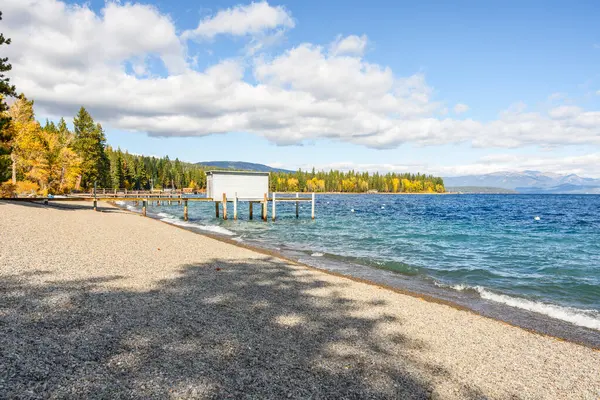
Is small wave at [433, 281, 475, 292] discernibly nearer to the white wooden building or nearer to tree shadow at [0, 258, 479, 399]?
tree shadow at [0, 258, 479, 399]

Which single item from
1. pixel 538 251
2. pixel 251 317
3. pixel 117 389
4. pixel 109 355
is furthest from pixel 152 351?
pixel 538 251

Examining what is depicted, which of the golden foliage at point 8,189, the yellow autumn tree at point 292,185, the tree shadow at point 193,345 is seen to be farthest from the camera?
the yellow autumn tree at point 292,185

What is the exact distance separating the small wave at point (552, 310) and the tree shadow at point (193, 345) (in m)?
5.10

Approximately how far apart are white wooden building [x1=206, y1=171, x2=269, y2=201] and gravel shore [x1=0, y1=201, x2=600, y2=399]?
30.6 meters

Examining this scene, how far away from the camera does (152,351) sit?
5.44 metres

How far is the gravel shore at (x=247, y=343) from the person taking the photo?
4.70 meters

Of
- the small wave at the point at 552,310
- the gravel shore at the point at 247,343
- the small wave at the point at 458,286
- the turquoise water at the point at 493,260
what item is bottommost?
the turquoise water at the point at 493,260

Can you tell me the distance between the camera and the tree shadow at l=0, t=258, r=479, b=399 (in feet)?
14.9

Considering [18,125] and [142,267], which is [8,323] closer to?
[142,267]

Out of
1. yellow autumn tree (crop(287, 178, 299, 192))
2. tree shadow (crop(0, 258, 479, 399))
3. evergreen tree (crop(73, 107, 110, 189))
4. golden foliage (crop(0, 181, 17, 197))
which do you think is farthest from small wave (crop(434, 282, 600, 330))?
yellow autumn tree (crop(287, 178, 299, 192))

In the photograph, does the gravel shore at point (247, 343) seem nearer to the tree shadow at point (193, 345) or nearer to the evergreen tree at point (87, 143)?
the tree shadow at point (193, 345)

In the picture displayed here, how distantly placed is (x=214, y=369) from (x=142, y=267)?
7506mm

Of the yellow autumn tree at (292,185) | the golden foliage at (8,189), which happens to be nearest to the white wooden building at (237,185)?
the golden foliage at (8,189)

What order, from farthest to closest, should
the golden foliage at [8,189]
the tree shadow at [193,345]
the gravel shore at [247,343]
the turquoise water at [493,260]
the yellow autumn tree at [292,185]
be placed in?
the yellow autumn tree at [292,185] → the golden foliage at [8,189] → the turquoise water at [493,260] → the gravel shore at [247,343] → the tree shadow at [193,345]
